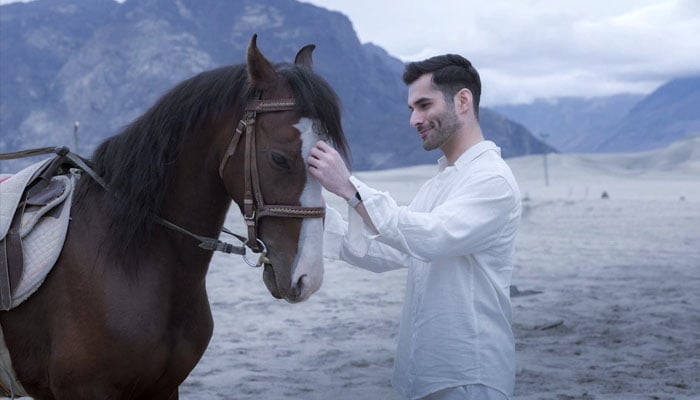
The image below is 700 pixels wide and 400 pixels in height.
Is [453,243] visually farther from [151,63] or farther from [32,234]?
[151,63]

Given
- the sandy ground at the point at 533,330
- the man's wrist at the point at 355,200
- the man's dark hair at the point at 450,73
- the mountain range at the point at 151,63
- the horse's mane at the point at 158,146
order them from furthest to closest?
the mountain range at the point at 151,63 < the sandy ground at the point at 533,330 < the man's dark hair at the point at 450,73 < the horse's mane at the point at 158,146 < the man's wrist at the point at 355,200

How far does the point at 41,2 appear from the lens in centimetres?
12481

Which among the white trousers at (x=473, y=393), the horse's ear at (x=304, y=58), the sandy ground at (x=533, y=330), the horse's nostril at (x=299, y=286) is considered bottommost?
the sandy ground at (x=533, y=330)

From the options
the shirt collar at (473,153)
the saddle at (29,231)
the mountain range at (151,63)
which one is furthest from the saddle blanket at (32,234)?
the mountain range at (151,63)

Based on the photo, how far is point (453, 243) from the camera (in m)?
2.17

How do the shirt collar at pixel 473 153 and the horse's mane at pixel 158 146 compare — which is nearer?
the horse's mane at pixel 158 146

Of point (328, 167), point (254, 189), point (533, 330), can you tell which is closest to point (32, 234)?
point (254, 189)

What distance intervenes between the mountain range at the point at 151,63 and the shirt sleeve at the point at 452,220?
80.6 m

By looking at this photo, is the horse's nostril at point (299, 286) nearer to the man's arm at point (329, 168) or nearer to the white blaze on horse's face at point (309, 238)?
the white blaze on horse's face at point (309, 238)

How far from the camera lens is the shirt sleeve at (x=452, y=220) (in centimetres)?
212

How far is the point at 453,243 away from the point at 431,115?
1.57 ft

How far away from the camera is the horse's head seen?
2.08m

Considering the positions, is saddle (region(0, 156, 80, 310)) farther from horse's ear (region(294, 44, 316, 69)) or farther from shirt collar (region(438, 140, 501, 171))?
shirt collar (region(438, 140, 501, 171))

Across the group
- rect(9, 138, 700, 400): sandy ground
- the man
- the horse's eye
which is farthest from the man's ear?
rect(9, 138, 700, 400): sandy ground
